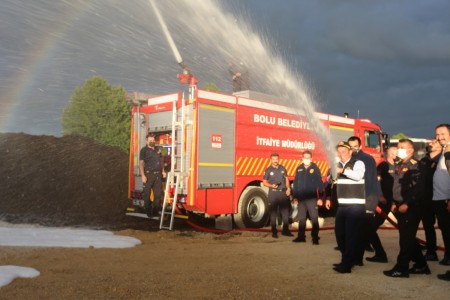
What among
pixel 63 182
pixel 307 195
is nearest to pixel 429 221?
pixel 307 195

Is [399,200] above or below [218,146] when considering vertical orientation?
below

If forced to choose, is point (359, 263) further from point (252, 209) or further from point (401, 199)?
point (252, 209)

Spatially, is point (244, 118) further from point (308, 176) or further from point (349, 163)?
point (349, 163)

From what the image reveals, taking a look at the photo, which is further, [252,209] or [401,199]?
[252,209]

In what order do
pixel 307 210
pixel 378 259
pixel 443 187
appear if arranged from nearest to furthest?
pixel 443 187
pixel 378 259
pixel 307 210

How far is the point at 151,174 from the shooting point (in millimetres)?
10242

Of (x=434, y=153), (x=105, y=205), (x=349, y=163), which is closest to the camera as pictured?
(x=349, y=163)

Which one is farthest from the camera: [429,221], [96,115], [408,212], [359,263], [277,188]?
[96,115]

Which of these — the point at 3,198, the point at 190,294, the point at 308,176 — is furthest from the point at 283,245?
the point at 3,198

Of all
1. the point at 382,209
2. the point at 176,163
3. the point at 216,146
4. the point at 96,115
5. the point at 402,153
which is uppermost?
the point at 96,115

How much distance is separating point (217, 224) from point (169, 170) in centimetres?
177

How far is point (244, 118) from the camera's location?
11086mm

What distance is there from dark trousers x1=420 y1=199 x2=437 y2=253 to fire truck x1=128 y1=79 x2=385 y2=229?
460 cm

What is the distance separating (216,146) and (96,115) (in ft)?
114
